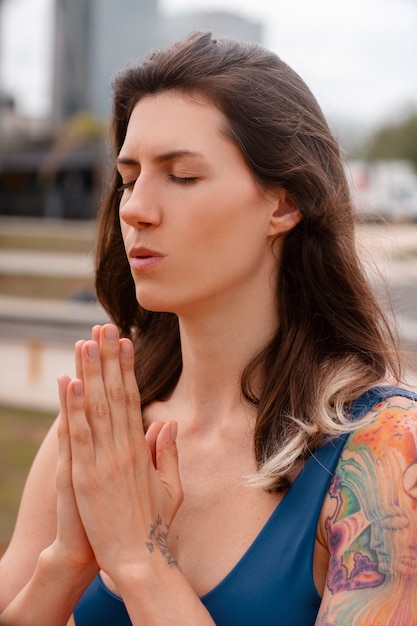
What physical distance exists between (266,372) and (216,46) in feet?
2.55

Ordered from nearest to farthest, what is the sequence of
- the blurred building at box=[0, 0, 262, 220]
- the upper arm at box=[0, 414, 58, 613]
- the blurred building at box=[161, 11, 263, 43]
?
the upper arm at box=[0, 414, 58, 613]
the blurred building at box=[161, 11, 263, 43]
the blurred building at box=[0, 0, 262, 220]

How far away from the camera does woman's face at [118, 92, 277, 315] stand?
197 cm

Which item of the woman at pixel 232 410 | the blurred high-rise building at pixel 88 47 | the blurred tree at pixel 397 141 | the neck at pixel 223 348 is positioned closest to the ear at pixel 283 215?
the woman at pixel 232 410

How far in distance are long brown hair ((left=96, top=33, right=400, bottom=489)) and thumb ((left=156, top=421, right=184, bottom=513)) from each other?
20 cm

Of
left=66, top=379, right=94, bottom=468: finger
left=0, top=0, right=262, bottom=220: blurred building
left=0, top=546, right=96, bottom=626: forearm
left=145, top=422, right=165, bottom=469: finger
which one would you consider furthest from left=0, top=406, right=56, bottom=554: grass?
left=0, top=0, right=262, bottom=220: blurred building

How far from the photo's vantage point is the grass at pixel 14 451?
599 centimetres

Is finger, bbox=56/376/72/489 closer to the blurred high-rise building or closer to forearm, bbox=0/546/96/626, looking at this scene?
forearm, bbox=0/546/96/626

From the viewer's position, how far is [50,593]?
196 cm

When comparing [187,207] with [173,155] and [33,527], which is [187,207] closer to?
[173,155]

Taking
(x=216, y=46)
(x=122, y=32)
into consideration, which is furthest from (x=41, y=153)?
(x=216, y=46)

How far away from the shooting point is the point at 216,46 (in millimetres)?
2088

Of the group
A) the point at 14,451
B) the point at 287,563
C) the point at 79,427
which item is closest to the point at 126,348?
the point at 79,427

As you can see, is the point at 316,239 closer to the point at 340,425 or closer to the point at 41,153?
the point at 340,425

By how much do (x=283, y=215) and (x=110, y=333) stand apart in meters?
0.51
